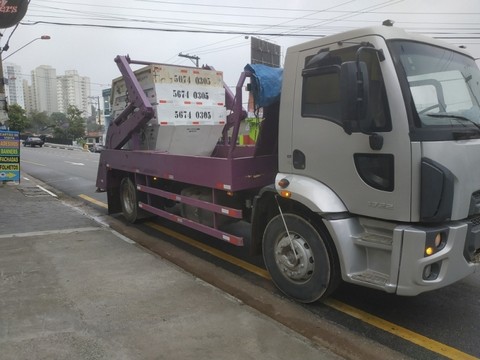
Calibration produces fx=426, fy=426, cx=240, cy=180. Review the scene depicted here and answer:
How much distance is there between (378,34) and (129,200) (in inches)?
223

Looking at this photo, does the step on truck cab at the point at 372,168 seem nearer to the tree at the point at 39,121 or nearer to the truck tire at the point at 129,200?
the truck tire at the point at 129,200

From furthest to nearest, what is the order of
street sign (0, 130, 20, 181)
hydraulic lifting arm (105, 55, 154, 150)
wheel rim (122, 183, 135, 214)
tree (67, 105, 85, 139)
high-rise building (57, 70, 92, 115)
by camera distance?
high-rise building (57, 70, 92, 115)
tree (67, 105, 85, 139)
street sign (0, 130, 20, 181)
wheel rim (122, 183, 135, 214)
hydraulic lifting arm (105, 55, 154, 150)

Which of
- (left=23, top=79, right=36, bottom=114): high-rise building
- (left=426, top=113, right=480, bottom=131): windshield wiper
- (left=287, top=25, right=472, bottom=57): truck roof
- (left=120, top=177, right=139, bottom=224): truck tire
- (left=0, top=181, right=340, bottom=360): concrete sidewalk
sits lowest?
(left=0, top=181, right=340, bottom=360): concrete sidewalk

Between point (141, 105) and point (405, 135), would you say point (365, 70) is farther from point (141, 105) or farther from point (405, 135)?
point (141, 105)

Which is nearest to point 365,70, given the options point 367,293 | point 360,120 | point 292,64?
point 360,120

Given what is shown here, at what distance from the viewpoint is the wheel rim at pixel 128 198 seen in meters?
7.69

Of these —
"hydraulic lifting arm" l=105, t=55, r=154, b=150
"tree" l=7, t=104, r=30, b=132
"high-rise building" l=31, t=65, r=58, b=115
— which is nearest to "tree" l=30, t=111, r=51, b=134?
"high-rise building" l=31, t=65, r=58, b=115

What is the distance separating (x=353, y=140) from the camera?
3.58 m

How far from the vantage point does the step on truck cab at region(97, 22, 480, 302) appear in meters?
3.25

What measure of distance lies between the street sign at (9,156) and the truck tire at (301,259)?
11.6 m

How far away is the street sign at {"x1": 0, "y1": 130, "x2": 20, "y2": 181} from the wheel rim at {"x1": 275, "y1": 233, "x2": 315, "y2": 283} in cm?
1182

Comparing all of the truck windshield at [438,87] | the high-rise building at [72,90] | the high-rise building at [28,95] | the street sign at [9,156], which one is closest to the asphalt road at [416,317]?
the truck windshield at [438,87]

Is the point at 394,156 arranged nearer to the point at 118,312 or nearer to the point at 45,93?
the point at 118,312

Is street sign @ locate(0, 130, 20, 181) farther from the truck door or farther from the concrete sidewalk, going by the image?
the truck door
